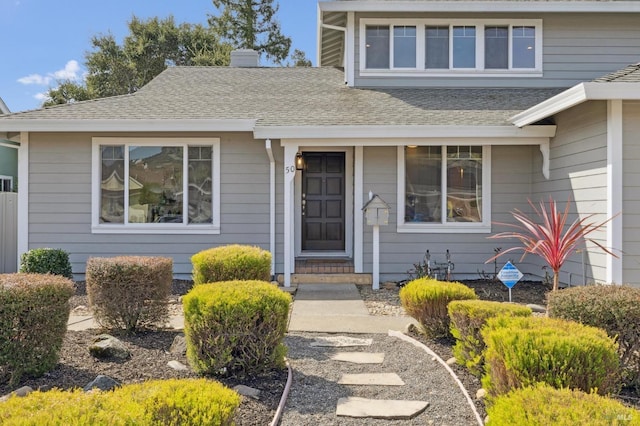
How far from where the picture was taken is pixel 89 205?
848cm

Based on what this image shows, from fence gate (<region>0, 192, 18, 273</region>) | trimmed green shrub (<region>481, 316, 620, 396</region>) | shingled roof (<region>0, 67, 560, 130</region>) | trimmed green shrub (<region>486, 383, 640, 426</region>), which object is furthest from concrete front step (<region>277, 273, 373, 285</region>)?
trimmed green shrub (<region>486, 383, 640, 426</region>)

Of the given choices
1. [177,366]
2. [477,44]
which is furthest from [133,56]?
[177,366]

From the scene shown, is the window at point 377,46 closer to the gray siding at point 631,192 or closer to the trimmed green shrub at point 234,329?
the gray siding at point 631,192

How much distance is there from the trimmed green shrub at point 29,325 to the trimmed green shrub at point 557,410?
3.24 metres

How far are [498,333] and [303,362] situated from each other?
1.94 meters

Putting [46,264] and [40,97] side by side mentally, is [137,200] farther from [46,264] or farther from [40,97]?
[40,97]

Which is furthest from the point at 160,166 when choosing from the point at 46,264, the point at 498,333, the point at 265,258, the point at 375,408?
the point at 498,333

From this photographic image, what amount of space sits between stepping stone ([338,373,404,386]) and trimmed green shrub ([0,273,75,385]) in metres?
2.29

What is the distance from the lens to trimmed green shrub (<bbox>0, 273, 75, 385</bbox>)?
3506 millimetres

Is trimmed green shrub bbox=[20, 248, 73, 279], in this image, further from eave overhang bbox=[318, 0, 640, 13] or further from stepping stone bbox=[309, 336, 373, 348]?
eave overhang bbox=[318, 0, 640, 13]

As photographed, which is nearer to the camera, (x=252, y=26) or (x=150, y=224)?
(x=150, y=224)

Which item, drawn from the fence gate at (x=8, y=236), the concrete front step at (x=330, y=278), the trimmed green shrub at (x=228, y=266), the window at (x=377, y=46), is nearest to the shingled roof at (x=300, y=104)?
the window at (x=377, y=46)

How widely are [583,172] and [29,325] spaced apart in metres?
7.01

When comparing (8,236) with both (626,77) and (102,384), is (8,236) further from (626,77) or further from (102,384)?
(626,77)
